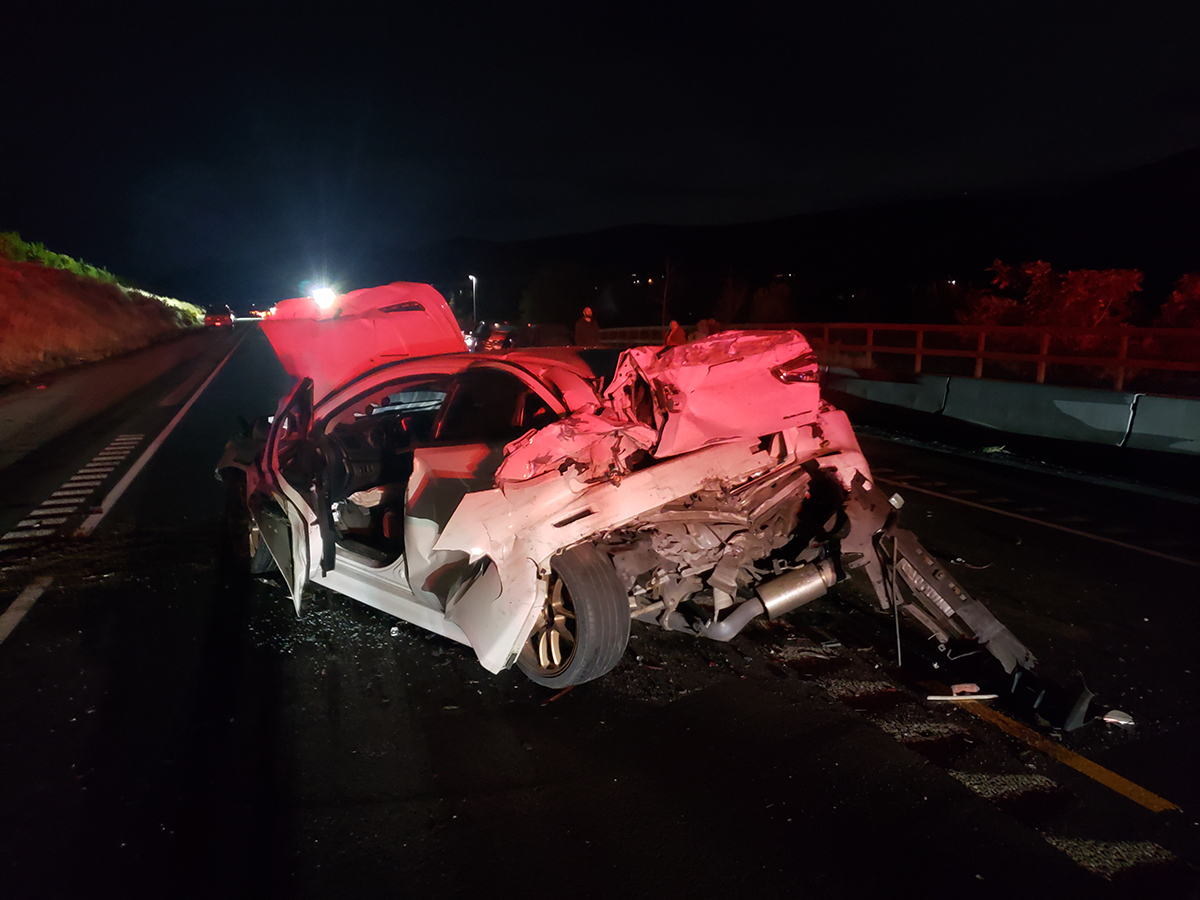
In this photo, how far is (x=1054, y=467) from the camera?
9484 mm

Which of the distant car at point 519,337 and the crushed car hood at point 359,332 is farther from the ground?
the crushed car hood at point 359,332

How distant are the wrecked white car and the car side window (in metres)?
0.15

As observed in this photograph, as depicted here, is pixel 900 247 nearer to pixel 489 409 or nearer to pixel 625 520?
pixel 489 409

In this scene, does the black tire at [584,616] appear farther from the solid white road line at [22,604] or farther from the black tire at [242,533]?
the solid white road line at [22,604]

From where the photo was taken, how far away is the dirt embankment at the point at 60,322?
75.6 feet

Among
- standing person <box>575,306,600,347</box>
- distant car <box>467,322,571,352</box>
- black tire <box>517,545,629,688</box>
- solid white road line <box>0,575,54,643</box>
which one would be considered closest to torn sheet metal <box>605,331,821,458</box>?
black tire <box>517,545,629,688</box>

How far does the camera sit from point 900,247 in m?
128

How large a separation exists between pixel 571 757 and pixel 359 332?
4478mm

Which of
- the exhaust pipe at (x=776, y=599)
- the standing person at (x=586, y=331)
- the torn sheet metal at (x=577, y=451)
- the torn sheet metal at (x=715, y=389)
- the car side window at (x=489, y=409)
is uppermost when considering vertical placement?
the torn sheet metal at (x=715, y=389)

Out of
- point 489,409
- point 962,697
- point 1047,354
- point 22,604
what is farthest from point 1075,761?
point 1047,354

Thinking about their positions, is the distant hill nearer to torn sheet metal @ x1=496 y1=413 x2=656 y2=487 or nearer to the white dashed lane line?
the white dashed lane line

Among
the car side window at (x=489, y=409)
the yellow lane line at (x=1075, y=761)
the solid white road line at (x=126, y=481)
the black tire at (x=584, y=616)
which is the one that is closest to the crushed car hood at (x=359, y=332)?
the car side window at (x=489, y=409)

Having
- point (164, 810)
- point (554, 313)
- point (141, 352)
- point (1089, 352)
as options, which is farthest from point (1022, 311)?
point (554, 313)

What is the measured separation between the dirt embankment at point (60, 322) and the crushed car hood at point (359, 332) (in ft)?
56.1
